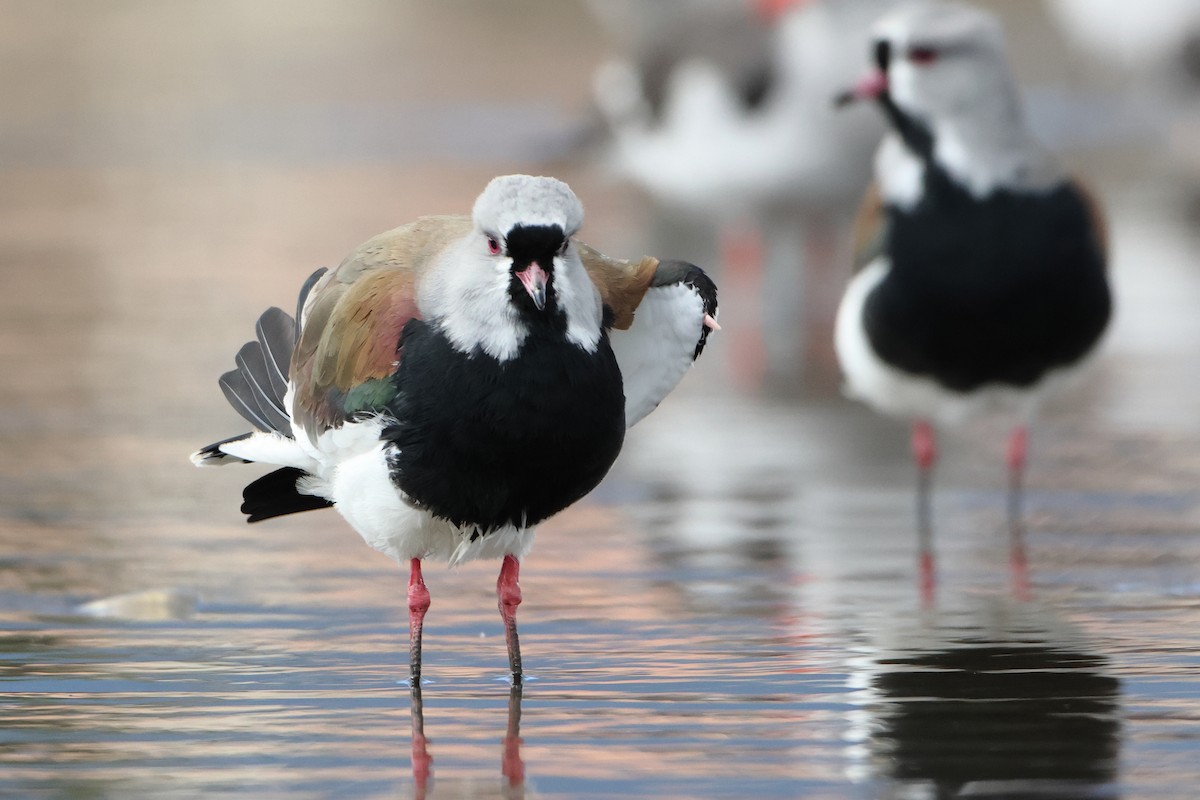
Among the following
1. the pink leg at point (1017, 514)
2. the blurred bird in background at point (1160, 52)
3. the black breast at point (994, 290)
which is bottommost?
the pink leg at point (1017, 514)

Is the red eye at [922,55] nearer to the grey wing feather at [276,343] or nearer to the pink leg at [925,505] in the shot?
the pink leg at [925,505]

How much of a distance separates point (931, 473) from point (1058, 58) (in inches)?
691

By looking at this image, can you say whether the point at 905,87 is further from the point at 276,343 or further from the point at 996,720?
the point at 996,720

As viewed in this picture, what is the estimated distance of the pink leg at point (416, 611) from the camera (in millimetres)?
5785

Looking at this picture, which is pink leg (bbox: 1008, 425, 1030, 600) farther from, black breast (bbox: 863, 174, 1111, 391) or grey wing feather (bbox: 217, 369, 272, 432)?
grey wing feather (bbox: 217, 369, 272, 432)

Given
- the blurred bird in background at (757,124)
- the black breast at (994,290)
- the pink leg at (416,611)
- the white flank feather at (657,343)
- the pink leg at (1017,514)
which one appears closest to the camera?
the pink leg at (416,611)

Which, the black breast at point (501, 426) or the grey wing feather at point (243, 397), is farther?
the grey wing feather at point (243, 397)

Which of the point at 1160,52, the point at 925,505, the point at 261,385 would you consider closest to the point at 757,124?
the point at 1160,52

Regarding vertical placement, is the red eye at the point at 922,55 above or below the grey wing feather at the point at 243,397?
above

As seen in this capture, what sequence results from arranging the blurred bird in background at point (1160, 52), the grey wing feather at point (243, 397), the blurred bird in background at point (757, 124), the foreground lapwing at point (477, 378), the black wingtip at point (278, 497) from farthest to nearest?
the blurred bird in background at point (1160, 52), the blurred bird in background at point (757, 124), the grey wing feather at point (243, 397), the black wingtip at point (278, 497), the foreground lapwing at point (477, 378)

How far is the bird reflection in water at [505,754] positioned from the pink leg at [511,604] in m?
0.09

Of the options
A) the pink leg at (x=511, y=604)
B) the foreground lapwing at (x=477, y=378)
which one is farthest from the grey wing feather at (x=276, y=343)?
the pink leg at (x=511, y=604)

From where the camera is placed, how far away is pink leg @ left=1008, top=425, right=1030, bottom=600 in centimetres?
723

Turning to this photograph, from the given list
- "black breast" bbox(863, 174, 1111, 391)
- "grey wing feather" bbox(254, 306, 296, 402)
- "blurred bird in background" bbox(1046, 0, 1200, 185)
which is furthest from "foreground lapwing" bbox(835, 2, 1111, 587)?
"blurred bird in background" bbox(1046, 0, 1200, 185)
